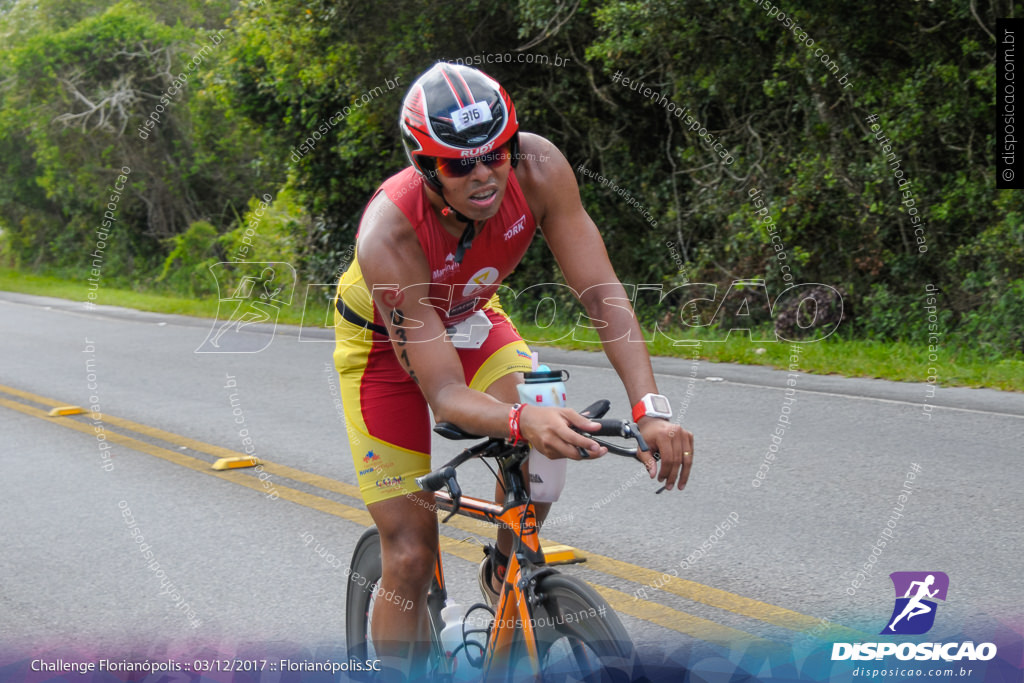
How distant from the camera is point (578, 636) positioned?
254cm

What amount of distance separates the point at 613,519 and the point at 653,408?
121 inches

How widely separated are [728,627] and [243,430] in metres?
5.04

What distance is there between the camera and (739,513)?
540 centimetres

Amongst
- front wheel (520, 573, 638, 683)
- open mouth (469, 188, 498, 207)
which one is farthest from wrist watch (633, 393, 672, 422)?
open mouth (469, 188, 498, 207)

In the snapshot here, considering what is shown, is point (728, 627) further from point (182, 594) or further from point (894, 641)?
point (182, 594)

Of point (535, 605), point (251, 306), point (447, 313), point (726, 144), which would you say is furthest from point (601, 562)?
point (251, 306)

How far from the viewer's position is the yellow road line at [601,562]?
403 cm

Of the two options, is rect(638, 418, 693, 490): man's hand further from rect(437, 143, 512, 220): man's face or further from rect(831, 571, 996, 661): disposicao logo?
rect(831, 571, 996, 661): disposicao logo

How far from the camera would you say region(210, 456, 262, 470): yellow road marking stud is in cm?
700

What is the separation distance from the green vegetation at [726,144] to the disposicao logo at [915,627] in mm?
4640

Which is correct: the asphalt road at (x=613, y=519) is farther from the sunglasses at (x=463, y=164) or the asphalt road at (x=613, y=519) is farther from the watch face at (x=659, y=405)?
the sunglasses at (x=463, y=164)

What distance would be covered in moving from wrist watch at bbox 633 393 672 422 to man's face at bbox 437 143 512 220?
695mm

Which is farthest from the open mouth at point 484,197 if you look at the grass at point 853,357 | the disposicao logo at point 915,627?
the grass at point 853,357

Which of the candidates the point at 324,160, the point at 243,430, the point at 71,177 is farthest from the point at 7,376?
the point at 71,177
